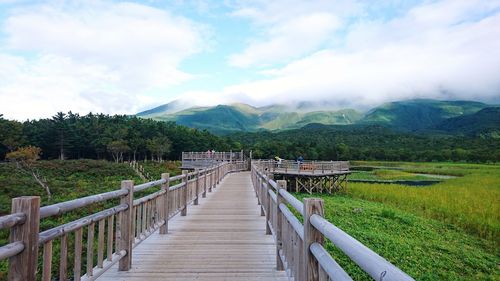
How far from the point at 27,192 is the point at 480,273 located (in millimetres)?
27959

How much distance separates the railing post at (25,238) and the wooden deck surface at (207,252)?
2.23m

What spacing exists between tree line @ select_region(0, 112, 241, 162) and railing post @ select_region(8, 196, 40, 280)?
69.6 meters

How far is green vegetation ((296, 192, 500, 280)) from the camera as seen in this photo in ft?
31.7

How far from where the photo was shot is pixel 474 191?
27.4 metres

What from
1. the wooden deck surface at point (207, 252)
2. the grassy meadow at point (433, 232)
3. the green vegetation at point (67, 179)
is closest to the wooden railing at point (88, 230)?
the wooden deck surface at point (207, 252)

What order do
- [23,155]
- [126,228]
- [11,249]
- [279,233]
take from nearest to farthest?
[11,249]
[126,228]
[279,233]
[23,155]

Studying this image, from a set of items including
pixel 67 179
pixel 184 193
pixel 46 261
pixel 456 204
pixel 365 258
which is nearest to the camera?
pixel 365 258

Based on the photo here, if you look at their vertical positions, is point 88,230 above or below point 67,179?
above

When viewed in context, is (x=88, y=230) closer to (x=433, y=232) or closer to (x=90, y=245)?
(x=90, y=245)

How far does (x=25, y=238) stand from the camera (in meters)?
2.50

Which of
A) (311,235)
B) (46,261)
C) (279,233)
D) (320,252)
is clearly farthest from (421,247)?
(46,261)

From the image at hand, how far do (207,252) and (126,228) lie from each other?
1647 mm

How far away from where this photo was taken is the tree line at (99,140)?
2662 inches

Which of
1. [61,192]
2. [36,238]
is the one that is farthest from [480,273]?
[61,192]
